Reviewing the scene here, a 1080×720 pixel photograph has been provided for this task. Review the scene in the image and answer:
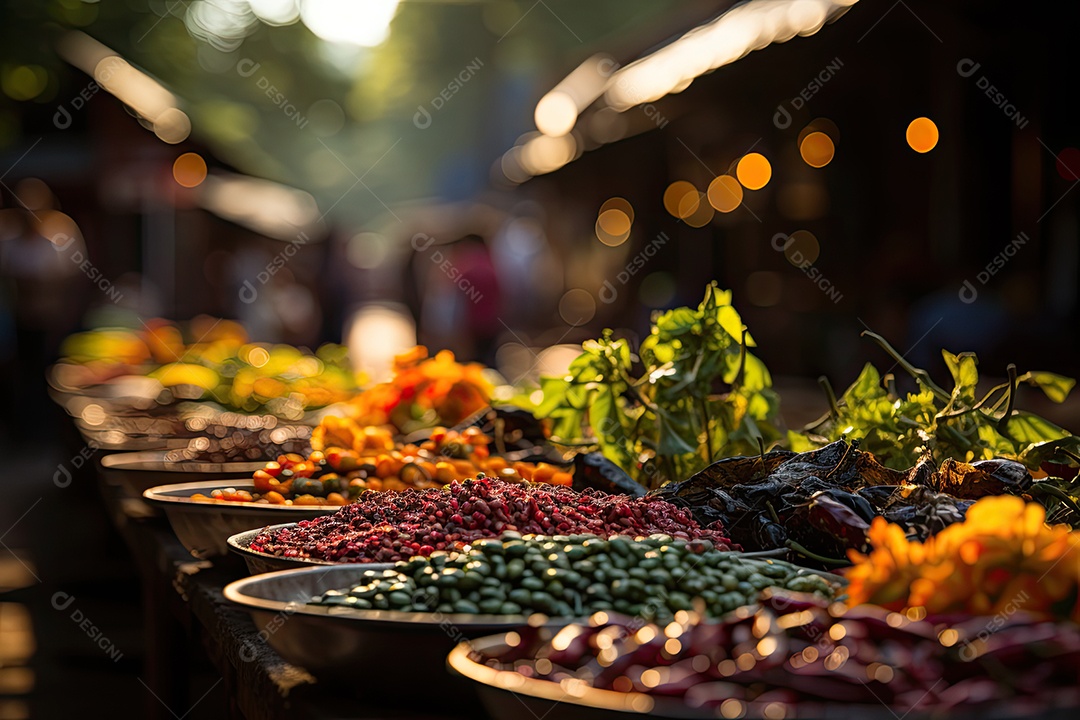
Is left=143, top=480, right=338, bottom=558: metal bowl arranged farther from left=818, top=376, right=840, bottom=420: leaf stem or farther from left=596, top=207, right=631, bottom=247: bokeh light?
left=596, top=207, right=631, bottom=247: bokeh light

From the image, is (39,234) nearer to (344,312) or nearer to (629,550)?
(344,312)

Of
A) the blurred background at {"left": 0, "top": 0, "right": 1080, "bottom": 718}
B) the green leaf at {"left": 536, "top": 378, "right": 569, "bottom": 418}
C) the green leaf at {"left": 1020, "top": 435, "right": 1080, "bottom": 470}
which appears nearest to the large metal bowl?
the green leaf at {"left": 1020, "top": 435, "right": 1080, "bottom": 470}

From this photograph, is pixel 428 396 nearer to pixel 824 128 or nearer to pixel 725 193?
pixel 824 128

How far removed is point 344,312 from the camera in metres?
15.6

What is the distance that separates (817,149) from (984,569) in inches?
295

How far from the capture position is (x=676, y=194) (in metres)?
11.2

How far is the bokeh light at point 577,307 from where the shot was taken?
644 inches

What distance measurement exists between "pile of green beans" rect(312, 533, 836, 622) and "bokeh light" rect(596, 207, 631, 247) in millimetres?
13150

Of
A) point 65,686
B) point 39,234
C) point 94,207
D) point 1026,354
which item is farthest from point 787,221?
point 94,207

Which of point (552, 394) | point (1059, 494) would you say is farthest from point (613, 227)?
point (1059, 494)

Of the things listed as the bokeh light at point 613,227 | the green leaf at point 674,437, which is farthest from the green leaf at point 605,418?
the bokeh light at point 613,227

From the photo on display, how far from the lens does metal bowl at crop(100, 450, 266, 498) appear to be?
8.81 feet

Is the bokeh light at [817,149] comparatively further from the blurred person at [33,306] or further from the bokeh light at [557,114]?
the blurred person at [33,306]

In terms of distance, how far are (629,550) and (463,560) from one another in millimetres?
208
